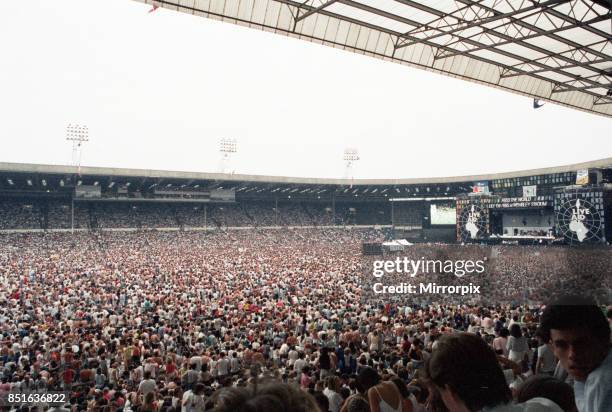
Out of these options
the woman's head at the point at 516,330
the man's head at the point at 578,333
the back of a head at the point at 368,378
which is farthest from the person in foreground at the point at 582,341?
the woman's head at the point at 516,330

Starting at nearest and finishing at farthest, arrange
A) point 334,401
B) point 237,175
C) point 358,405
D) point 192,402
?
point 358,405 < point 334,401 < point 192,402 < point 237,175

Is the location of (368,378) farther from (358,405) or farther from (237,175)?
(237,175)

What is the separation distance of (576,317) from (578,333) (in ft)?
0.21

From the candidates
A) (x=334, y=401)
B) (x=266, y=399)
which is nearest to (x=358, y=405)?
(x=334, y=401)

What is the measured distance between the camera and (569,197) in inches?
1117

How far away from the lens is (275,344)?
960cm

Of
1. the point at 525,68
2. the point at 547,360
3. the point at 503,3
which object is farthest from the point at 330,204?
the point at 547,360

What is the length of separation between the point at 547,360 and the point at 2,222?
141 feet

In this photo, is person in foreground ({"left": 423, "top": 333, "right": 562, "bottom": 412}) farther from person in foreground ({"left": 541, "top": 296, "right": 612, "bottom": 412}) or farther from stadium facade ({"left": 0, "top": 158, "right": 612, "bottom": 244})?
stadium facade ({"left": 0, "top": 158, "right": 612, "bottom": 244})

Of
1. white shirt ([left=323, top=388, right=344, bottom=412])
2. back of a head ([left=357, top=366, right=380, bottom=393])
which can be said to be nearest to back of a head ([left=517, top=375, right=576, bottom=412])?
back of a head ([left=357, top=366, right=380, bottom=393])

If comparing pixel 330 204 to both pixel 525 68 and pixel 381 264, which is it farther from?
pixel 525 68

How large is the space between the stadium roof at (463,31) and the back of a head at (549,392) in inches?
336

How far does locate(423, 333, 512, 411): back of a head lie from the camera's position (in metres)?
1.50

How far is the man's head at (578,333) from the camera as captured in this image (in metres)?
1.78
